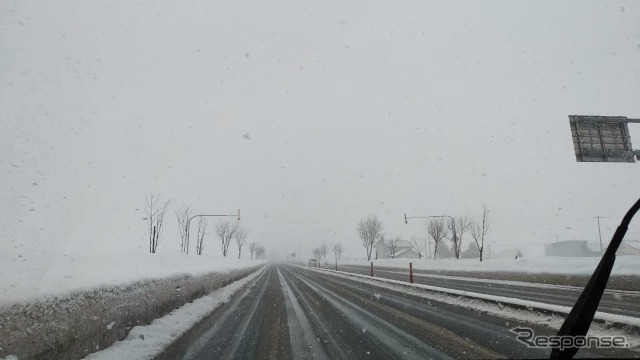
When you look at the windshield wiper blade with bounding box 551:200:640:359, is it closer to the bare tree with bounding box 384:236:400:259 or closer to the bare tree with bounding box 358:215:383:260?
the bare tree with bounding box 358:215:383:260

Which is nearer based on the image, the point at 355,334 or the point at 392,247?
the point at 355,334

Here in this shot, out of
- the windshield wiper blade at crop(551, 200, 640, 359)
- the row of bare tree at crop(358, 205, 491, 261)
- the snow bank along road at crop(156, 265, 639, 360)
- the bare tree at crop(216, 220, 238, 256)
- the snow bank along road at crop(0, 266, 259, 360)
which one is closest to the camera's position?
the windshield wiper blade at crop(551, 200, 640, 359)

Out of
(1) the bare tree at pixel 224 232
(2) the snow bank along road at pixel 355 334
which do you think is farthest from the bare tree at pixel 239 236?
(2) the snow bank along road at pixel 355 334

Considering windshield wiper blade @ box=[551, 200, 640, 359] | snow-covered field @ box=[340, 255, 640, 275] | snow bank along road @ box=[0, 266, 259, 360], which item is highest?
windshield wiper blade @ box=[551, 200, 640, 359]

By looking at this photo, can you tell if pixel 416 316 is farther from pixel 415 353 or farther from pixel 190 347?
pixel 190 347

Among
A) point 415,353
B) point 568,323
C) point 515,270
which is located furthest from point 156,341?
point 515,270

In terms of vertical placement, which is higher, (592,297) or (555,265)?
(592,297)

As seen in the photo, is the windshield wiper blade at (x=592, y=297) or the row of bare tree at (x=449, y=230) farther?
the row of bare tree at (x=449, y=230)

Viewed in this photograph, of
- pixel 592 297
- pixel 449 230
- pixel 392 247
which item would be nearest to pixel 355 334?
pixel 592 297

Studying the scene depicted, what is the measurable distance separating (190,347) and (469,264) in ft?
109

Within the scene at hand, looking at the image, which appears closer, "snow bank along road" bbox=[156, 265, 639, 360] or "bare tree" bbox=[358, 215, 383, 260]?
"snow bank along road" bbox=[156, 265, 639, 360]

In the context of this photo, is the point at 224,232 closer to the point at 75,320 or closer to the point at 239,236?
the point at 239,236

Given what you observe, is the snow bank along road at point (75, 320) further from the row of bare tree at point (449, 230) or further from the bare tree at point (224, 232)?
the bare tree at point (224, 232)

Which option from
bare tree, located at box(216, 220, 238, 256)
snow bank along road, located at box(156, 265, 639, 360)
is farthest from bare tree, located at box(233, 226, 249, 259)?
snow bank along road, located at box(156, 265, 639, 360)
